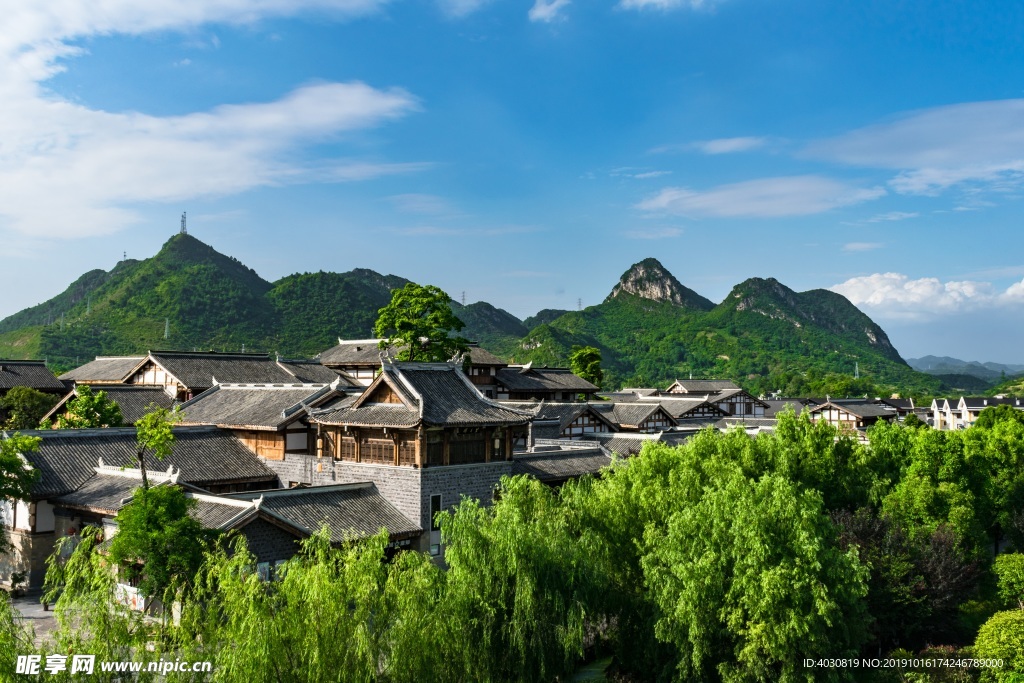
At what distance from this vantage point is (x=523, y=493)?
20.1 m

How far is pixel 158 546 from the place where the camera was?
677 inches

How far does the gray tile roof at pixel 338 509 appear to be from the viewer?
840 inches

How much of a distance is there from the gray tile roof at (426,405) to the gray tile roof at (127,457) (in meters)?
3.95

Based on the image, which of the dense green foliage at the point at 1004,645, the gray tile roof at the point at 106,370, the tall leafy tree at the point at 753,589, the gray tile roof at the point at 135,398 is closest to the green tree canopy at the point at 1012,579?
the dense green foliage at the point at 1004,645

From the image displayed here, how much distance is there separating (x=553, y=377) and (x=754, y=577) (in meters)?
44.2

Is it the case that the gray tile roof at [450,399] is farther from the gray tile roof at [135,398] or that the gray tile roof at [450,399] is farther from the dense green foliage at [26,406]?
the dense green foliage at [26,406]

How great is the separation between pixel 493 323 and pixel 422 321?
119 metres

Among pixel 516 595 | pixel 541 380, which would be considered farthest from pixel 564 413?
pixel 516 595

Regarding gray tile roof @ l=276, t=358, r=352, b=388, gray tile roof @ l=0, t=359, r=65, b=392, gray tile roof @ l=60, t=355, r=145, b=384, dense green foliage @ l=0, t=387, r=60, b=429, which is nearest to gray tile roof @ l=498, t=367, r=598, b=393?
gray tile roof @ l=276, t=358, r=352, b=388

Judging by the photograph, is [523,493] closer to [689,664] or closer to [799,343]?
[689,664]

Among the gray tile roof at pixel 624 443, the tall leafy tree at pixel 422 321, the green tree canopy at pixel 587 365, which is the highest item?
the tall leafy tree at pixel 422 321

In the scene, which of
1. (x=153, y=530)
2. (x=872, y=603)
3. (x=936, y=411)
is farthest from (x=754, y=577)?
(x=936, y=411)

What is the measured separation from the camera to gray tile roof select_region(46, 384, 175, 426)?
38.4 metres

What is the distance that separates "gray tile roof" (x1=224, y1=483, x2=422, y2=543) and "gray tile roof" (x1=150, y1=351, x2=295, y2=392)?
788 inches
